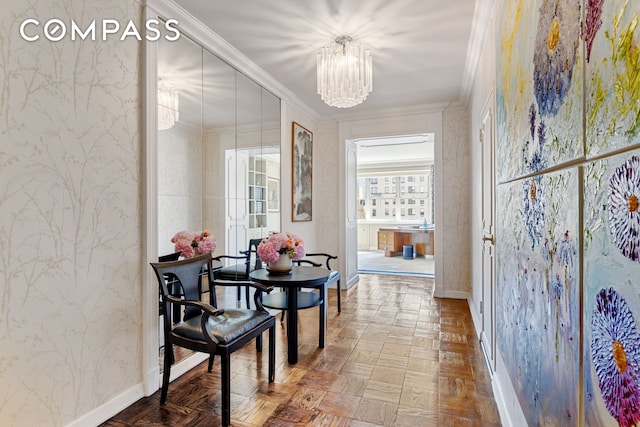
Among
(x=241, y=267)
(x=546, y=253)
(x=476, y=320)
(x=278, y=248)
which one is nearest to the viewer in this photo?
(x=546, y=253)

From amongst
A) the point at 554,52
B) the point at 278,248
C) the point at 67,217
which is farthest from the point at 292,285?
the point at 554,52

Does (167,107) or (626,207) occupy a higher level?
(167,107)

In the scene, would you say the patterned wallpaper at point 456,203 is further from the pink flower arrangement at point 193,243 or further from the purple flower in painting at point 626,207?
the purple flower in painting at point 626,207

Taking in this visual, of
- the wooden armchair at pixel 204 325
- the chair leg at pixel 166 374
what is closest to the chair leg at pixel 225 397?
the wooden armchair at pixel 204 325

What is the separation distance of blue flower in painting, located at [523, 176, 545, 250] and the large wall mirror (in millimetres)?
2203

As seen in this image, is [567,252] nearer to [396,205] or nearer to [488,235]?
[488,235]

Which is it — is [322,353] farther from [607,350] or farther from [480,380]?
[607,350]

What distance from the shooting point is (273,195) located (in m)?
3.96

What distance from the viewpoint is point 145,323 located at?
7.09 feet

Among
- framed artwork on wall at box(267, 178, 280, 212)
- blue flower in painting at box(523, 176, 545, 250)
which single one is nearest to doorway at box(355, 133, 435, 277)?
framed artwork on wall at box(267, 178, 280, 212)

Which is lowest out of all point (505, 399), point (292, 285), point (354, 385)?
point (354, 385)

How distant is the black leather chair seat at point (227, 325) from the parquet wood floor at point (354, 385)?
461mm

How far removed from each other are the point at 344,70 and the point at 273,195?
1713 mm

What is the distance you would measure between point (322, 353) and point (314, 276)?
68 centimetres
